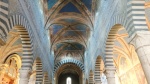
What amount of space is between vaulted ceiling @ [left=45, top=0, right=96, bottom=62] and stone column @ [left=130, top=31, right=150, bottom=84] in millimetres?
8184

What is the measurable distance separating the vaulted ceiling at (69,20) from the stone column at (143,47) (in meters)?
8.18

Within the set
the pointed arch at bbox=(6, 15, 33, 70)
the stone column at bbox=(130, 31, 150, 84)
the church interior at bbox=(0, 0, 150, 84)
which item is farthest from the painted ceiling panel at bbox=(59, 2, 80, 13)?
the stone column at bbox=(130, 31, 150, 84)

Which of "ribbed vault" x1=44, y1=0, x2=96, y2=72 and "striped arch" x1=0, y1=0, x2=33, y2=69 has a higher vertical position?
"ribbed vault" x1=44, y1=0, x2=96, y2=72

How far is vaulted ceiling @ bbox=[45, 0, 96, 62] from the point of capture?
13.5m

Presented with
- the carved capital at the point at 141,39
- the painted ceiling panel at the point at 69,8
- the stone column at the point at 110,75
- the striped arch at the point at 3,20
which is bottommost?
the stone column at the point at 110,75

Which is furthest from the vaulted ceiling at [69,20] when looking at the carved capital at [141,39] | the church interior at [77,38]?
the carved capital at [141,39]

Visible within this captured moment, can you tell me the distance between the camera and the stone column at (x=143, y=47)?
4.46 m

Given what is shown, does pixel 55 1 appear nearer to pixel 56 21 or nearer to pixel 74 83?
pixel 56 21

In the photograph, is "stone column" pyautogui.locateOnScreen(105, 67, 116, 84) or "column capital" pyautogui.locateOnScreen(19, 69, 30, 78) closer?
"column capital" pyautogui.locateOnScreen(19, 69, 30, 78)

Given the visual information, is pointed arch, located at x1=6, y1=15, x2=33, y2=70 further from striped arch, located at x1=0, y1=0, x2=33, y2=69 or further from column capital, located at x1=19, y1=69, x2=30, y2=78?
column capital, located at x1=19, y1=69, x2=30, y2=78

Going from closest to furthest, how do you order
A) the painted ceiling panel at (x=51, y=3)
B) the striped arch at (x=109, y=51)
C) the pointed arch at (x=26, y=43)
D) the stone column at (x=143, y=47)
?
the stone column at (x=143, y=47) → the pointed arch at (x=26, y=43) → the striped arch at (x=109, y=51) → the painted ceiling panel at (x=51, y=3)

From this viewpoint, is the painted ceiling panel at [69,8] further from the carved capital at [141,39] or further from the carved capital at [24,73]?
the carved capital at [141,39]

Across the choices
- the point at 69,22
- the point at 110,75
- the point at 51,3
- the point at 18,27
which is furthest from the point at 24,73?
the point at 69,22

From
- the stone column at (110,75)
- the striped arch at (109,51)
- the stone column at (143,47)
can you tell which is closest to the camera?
the stone column at (143,47)
